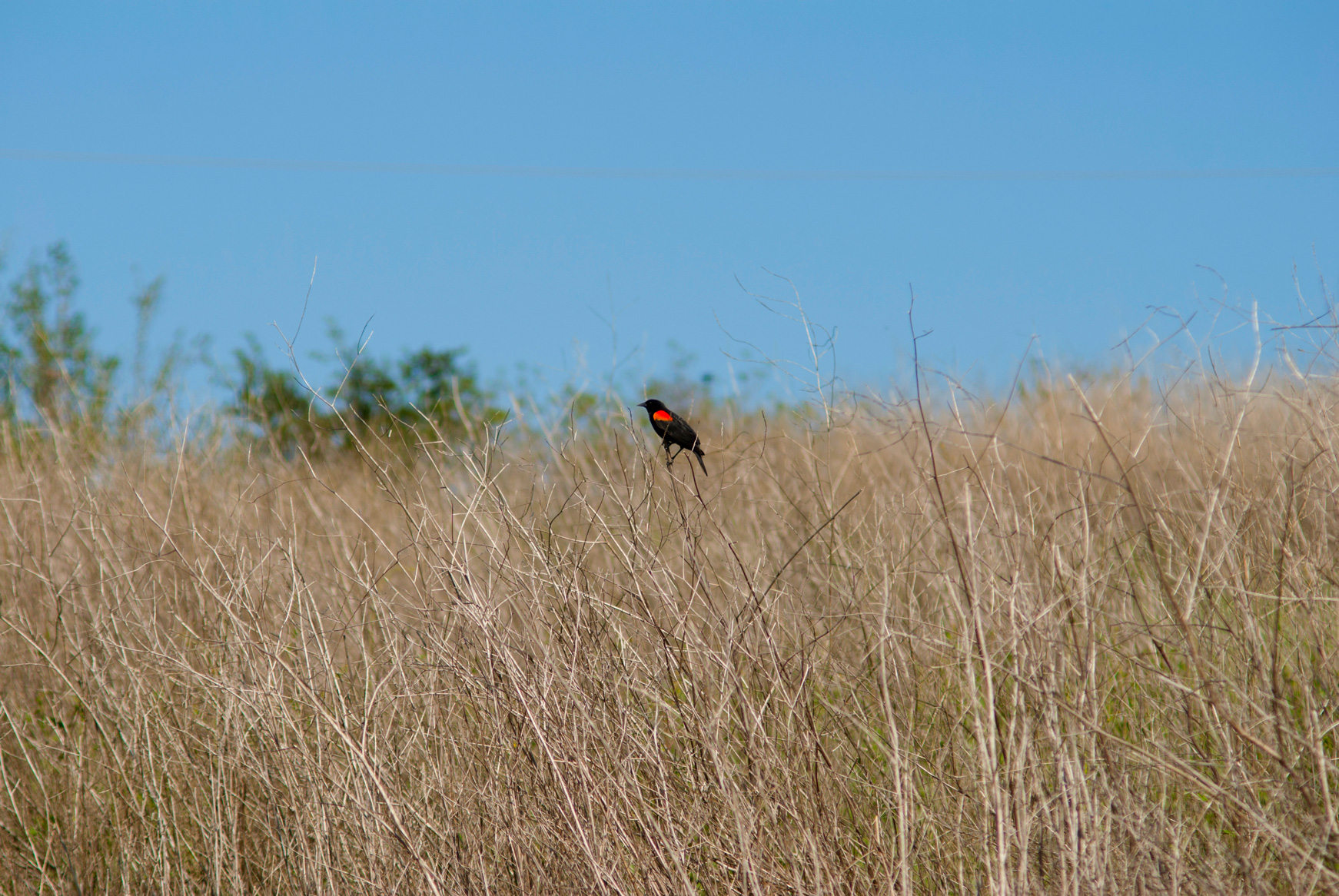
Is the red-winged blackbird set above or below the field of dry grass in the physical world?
above

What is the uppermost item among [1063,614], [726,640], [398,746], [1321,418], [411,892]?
[1321,418]

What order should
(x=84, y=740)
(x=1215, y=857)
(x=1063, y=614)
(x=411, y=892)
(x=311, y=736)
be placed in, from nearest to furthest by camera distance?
(x=1063, y=614) → (x=1215, y=857) → (x=411, y=892) → (x=311, y=736) → (x=84, y=740)

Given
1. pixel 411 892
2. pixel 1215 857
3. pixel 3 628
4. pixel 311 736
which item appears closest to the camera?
pixel 1215 857

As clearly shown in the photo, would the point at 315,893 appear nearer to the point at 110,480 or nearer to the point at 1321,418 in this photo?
the point at 1321,418

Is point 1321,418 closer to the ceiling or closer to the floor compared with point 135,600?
closer to the ceiling

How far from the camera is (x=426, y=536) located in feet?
7.95

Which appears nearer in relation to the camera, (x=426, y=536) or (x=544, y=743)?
(x=544, y=743)

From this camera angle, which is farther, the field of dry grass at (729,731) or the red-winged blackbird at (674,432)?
the red-winged blackbird at (674,432)

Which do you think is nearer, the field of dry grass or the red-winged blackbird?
the field of dry grass

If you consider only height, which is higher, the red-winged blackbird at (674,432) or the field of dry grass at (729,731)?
the red-winged blackbird at (674,432)

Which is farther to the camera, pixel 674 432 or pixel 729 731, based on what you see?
pixel 674 432

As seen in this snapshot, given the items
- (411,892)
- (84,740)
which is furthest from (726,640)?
(84,740)

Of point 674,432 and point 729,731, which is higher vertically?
point 674,432

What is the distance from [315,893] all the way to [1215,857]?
92.7 inches
